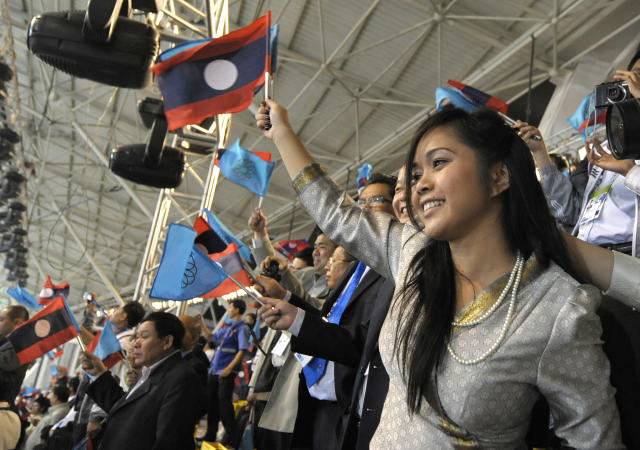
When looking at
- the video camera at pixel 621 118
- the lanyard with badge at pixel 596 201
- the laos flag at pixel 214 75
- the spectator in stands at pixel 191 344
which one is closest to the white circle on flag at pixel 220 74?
the laos flag at pixel 214 75

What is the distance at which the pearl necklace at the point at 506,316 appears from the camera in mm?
1094

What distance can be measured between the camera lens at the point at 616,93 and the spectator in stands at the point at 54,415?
4708mm

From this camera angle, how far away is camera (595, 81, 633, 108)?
165 centimetres

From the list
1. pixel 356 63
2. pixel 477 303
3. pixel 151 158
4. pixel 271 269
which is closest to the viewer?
pixel 477 303

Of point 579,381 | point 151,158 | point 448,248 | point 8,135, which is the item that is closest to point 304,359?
point 448,248

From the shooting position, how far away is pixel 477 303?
3.88 ft

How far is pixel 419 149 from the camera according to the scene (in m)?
1.33

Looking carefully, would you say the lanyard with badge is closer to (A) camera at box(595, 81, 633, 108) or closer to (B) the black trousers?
(A) camera at box(595, 81, 633, 108)

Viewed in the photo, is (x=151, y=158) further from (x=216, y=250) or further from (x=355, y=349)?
(x=355, y=349)

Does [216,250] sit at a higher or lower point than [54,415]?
higher

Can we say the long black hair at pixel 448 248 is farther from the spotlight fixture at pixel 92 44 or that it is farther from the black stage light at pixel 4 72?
the black stage light at pixel 4 72

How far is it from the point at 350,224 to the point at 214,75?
2.09 m

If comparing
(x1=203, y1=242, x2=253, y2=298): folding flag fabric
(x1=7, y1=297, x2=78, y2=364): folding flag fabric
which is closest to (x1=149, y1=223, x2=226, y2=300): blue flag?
(x1=203, y1=242, x2=253, y2=298): folding flag fabric

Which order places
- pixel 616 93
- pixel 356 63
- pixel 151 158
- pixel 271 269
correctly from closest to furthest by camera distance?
pixel 616 93 → pixel 271 269 → pixel 151 158 → pixel 356 63
